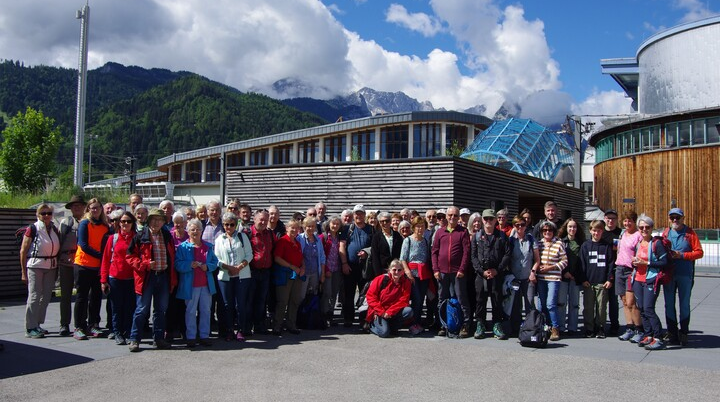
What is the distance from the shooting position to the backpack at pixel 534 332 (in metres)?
8.13

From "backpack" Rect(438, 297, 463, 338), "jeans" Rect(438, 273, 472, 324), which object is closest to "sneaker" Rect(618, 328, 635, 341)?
"jeans" Rect(438, 273, 472, 324)

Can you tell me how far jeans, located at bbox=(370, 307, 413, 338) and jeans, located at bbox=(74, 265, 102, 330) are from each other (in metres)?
3.95

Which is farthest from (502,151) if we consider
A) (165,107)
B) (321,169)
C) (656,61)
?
(165,107)

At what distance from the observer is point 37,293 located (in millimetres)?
8172

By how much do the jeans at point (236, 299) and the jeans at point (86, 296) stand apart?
5.64ft

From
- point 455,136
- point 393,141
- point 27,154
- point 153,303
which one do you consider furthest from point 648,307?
point 455,136

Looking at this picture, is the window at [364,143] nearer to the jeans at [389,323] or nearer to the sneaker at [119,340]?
the jeans at [389,323]

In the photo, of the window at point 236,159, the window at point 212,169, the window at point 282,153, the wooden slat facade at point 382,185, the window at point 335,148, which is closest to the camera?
the wooden slat facade at point 382,185

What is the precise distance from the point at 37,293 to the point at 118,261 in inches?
58.2

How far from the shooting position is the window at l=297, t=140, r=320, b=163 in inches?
2247

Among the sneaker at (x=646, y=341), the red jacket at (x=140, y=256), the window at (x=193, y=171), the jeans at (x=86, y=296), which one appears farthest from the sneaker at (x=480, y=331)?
the window at (x=193, y=171)

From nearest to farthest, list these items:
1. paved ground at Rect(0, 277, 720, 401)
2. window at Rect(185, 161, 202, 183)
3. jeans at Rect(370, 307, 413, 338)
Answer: paved ground at Rect(0, 277, 720, 401) → jeans at Rect(370, 307, 413, 338) → window at Rect(185, 161, 202, 183)

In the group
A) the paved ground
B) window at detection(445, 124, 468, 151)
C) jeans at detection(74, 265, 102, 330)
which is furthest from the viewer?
window at detection(445, 124, 468, 151)

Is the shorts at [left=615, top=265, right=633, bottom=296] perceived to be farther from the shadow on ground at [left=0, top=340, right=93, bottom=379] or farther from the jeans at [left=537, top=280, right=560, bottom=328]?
the shadow on ground at [left=0, top=340, right=93, bottom=379]
